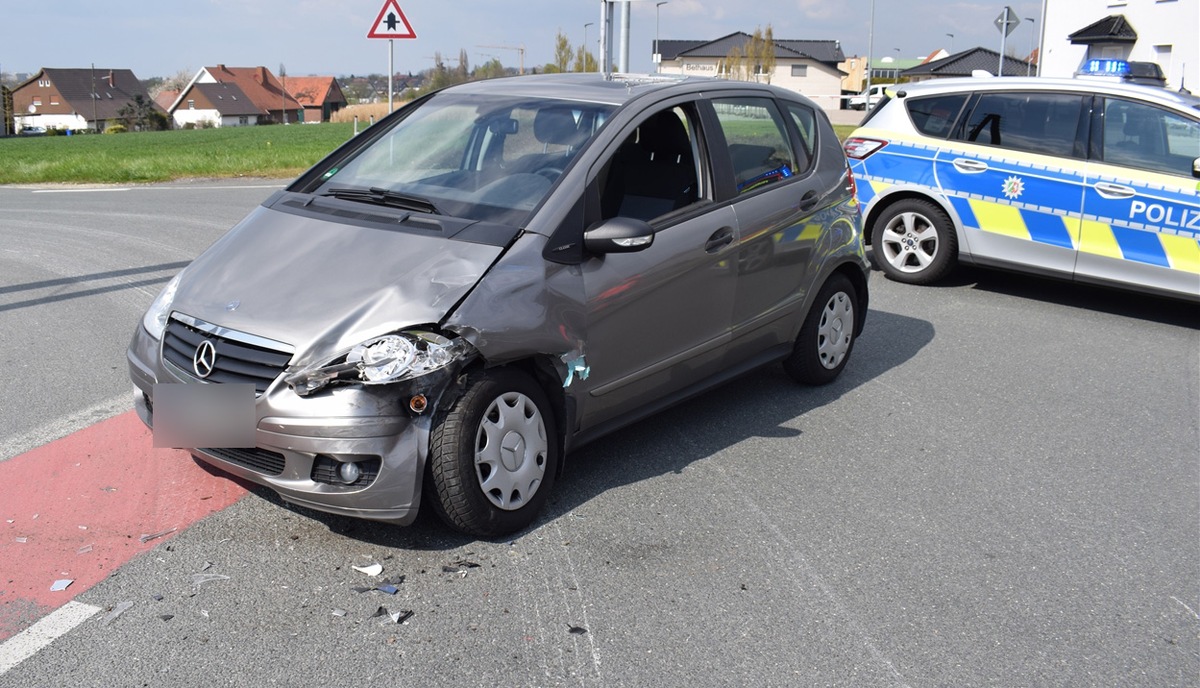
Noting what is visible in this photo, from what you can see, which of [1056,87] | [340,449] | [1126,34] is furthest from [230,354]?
[1126,34]

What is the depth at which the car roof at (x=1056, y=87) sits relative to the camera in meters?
7.90

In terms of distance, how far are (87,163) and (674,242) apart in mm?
16123

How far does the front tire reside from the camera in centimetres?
374

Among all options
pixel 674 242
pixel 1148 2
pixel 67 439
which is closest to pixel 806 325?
pixel 674 242

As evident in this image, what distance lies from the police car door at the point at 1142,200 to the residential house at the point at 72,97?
133323 millimetres

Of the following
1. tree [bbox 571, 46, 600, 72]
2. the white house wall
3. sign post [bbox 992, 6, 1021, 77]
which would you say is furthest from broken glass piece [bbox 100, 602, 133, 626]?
the white house wall

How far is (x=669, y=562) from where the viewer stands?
155 inches

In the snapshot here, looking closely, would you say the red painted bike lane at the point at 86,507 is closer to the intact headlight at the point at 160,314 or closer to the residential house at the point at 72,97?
the intact headlight at the point at 160,314

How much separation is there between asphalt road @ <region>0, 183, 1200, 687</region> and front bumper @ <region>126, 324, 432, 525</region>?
0.26 meters

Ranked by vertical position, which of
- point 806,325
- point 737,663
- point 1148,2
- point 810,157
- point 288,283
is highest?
point 1148,2

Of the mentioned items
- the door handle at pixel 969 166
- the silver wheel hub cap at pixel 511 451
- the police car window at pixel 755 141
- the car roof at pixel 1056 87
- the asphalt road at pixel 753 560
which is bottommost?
the asphalt road at pixel 753 560

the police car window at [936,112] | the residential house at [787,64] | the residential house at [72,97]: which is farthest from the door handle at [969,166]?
the residential house at [72,97]

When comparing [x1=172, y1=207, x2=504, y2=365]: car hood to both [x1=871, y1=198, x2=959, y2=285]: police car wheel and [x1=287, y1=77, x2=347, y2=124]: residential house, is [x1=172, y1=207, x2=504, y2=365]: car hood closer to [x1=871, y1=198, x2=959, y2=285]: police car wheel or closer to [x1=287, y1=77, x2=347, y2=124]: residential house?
[x1=871, y1=198, x2=959, y2=285]: police car wheel

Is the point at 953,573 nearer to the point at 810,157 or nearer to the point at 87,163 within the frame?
the point at 810,157
